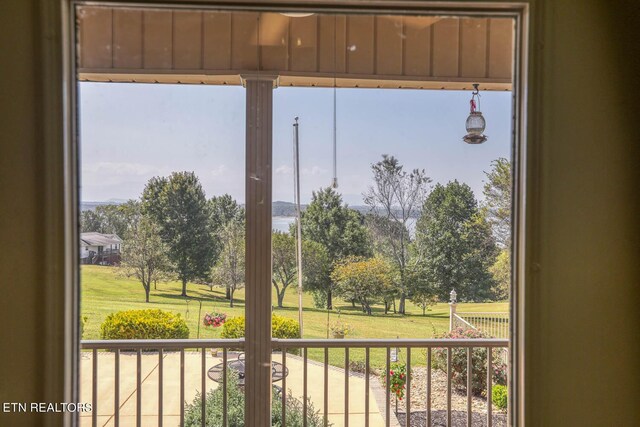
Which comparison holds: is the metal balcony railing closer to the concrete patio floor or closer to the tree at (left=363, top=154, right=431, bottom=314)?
the concrete patio floor

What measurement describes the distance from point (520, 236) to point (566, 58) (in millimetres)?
373

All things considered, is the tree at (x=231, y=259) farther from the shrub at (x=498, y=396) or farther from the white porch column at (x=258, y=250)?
the shrub at (x=498, y=396)

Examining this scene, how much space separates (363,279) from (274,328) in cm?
33

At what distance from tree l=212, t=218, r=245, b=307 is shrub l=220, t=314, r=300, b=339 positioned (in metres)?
0.07

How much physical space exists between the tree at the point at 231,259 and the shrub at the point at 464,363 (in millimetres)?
685

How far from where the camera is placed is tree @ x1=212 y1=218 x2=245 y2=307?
119 centimetres

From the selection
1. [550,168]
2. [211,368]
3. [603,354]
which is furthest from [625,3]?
[211,368]

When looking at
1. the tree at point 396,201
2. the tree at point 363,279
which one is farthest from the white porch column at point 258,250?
the tree at point 396,201

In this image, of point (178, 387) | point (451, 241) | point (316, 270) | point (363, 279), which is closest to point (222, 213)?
point (316, 270)

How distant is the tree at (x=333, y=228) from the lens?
47.1 inches

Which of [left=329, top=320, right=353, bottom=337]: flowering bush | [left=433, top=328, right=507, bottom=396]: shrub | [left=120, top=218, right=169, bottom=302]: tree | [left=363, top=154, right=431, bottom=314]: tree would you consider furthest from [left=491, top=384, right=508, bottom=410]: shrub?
[left=120, top=218, right=169, bottom=302]: tree

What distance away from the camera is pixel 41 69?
2.38 ft

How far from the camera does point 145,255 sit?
3.67 ft

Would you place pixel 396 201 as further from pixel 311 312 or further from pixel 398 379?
pixel 398 379
